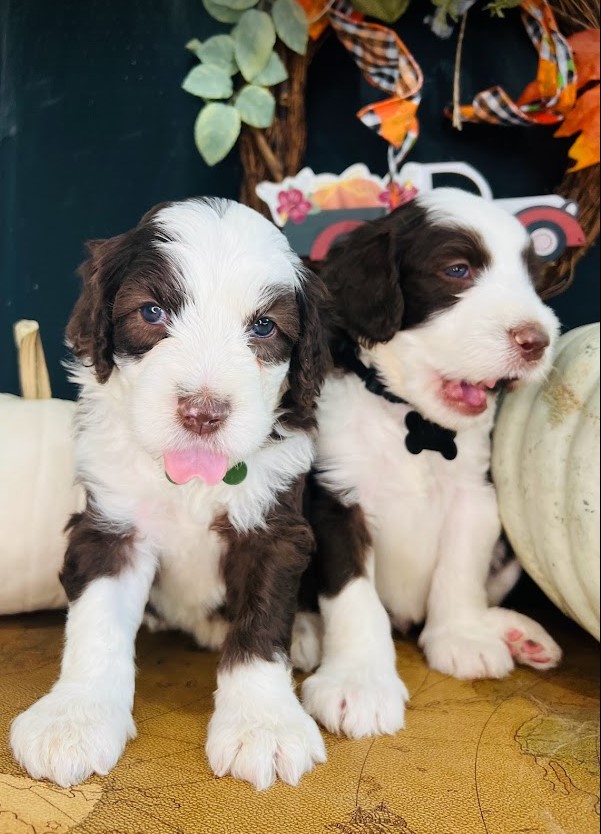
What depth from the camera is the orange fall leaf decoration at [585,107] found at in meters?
2.89

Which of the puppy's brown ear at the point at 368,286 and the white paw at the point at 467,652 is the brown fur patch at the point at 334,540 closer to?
the white paw at the point at 467,652

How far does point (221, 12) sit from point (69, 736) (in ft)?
7.79

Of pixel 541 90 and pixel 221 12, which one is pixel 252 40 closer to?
pixel 221 12

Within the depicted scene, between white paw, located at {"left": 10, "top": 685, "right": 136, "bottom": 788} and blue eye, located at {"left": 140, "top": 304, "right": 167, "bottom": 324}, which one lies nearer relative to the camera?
white paw, located at {"left": 10, "top": 685, "right": 136, "bottom": 788}

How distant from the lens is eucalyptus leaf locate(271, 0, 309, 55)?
2.79m

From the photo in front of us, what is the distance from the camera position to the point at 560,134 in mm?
3043

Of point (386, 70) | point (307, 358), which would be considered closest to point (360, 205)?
point (386, 70)

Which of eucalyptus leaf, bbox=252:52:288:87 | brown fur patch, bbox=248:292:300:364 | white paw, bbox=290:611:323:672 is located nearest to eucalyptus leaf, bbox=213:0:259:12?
eucalyptus leaf, bbox=252:52:288:87

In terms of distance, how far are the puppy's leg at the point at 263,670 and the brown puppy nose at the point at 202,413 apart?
0.47 metres

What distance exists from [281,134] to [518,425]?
1.44 meters

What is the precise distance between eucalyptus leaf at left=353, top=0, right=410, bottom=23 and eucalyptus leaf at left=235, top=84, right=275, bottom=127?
1.52 ft

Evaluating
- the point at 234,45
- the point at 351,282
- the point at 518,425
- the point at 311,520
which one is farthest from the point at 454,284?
the point at 234,45

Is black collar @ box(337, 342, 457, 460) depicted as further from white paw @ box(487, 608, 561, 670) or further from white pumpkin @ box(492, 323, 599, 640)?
white paw @ box(487, 608, 561, 670)

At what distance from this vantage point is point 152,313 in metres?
1.73
